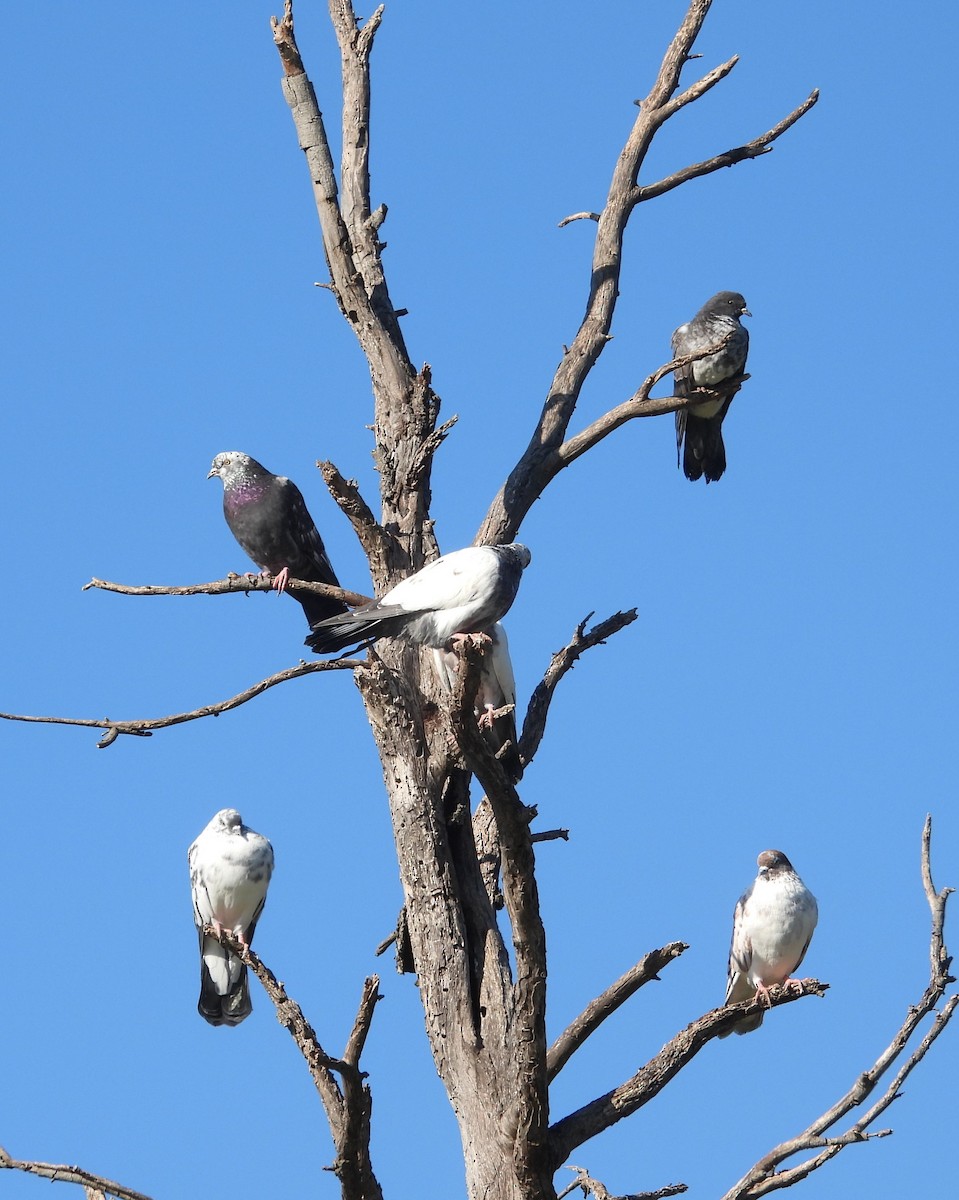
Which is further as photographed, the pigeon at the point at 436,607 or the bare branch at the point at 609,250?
the bare branch at the point at 609,250

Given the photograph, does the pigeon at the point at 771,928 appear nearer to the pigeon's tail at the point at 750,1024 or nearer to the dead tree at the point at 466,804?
the pigeon's tail at the point at 750,1024

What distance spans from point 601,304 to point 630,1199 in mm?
4367

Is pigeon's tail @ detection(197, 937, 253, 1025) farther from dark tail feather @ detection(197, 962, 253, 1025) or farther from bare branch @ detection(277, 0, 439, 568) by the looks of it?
bare branch @ detection(277, 0, 439, 568)

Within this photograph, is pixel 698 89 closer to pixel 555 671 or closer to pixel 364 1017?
pixel 555 671

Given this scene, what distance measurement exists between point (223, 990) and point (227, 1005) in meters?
0.08

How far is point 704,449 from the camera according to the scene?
999cm

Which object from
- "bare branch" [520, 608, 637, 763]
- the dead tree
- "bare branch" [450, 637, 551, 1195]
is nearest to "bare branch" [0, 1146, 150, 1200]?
the dead tree

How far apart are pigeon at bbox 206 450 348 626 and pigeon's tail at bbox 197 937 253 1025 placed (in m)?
1.93

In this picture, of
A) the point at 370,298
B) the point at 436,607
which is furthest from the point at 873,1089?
the point at 370,298

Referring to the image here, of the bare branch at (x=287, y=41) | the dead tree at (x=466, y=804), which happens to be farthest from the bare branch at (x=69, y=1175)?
the bare branch at (x=287, y=41)

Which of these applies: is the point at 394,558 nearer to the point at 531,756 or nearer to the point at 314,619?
the point at 531,756

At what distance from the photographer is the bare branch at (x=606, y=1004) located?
593 cm

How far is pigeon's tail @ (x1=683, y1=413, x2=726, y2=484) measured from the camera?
9.98m

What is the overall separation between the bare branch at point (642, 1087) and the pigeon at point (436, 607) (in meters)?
1.73
